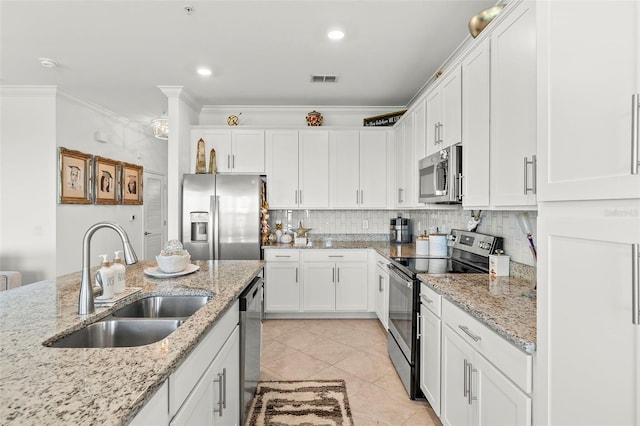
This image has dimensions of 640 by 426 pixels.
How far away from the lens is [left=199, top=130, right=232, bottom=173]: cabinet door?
4273mm

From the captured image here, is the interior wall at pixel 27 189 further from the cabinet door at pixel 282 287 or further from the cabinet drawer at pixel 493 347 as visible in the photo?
the cabinet drawer at pixel 493 347

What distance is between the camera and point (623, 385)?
774mm

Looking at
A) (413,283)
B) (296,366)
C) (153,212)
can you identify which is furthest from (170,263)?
(153,212)

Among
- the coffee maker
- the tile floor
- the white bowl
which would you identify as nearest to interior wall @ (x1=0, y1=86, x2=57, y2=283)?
the tile floor

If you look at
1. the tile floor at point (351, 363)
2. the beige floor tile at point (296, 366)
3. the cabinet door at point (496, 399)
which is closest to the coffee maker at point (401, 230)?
the tile floor at point (351, 363)

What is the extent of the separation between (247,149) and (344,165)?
121cm

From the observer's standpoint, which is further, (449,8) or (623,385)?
(449,8)

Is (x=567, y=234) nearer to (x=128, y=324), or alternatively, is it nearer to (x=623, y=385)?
(x=623, y=385)

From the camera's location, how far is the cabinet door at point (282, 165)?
4.29 metres

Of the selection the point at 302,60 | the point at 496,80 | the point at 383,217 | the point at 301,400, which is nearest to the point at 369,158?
the point at 383,217

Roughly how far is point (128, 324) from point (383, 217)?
368cm

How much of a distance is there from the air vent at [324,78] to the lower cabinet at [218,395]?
2655 mm

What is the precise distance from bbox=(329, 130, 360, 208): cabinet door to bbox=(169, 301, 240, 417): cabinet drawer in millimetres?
2815

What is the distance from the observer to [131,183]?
18.6 feet
